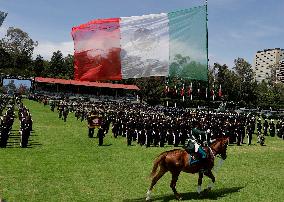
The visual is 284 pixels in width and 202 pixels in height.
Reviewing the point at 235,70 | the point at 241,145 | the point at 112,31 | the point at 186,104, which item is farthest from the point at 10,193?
the point at 235,70

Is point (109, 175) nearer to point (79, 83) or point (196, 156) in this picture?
point (196, 156)

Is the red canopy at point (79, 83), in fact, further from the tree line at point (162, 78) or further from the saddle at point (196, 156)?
the saddle at point (196, 156)

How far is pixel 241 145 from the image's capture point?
2747 centimetres

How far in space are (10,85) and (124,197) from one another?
222 ft

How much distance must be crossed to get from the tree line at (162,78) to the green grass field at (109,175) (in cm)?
3473

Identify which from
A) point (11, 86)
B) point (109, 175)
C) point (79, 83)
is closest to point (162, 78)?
point (79, 83)

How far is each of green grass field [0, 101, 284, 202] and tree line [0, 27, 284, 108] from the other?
114 feet

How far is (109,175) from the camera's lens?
1584 cm

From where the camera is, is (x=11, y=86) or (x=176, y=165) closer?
(x=176, y=165)

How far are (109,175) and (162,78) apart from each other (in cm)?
7655

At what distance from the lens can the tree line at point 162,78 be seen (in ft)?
264

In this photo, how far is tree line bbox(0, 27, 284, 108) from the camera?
80494 millimetres

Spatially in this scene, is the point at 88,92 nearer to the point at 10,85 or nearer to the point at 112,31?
the point at 10,85

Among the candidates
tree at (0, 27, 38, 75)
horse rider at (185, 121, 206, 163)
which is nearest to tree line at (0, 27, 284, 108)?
tree at (0, 27, 38, 75)
